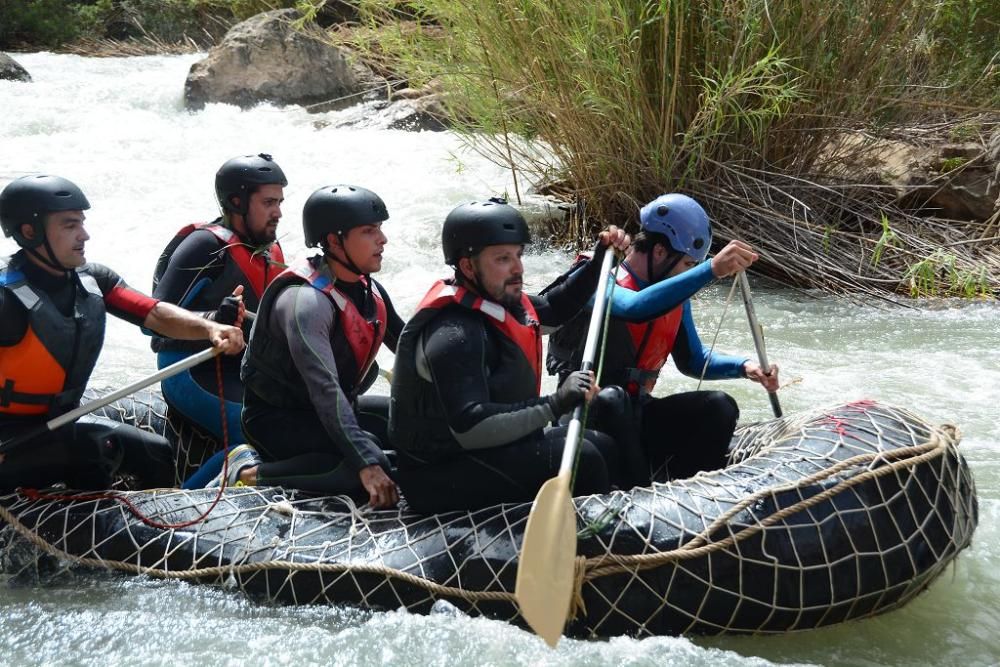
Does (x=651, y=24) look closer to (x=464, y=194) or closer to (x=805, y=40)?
(x=805, y=40)

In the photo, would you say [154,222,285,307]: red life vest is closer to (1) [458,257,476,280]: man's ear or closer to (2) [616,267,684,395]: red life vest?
(1) [458,257,476,280]: man's ear

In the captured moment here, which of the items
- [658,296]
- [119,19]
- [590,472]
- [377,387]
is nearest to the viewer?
[590,472]

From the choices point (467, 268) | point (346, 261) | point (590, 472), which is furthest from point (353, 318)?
point (590, 472)

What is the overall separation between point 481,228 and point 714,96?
4190 millimetres

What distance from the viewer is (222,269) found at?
420 cm

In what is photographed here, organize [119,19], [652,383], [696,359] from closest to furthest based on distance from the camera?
[652,383] < [696,359] < [119,19]

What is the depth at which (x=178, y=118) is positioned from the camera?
12.2 meters

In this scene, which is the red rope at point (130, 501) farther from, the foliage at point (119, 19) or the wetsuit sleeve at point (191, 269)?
the foliage at point (119, 19)

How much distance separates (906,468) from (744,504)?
0.48 metres

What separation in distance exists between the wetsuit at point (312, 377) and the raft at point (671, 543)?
0.43 feet

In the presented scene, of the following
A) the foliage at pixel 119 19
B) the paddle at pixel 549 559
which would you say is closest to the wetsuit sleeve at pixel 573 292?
the paddle at pixel 549 559

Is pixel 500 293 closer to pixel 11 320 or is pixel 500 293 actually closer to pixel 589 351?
pixel 589 351

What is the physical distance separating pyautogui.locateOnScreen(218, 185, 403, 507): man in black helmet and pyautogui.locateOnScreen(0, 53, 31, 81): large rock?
11.2 m

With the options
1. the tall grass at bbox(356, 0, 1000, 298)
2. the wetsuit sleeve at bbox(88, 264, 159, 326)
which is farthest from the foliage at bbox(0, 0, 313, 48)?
the wetsuit sleeve at bbox(88, 264, 159, 326)
